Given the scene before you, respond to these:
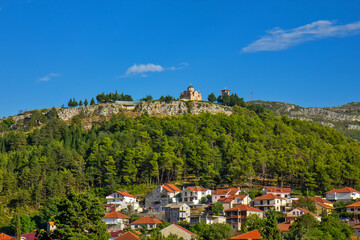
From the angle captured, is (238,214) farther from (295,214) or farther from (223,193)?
(223,193)

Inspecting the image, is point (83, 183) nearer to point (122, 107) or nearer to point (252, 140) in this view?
point (252, 140)

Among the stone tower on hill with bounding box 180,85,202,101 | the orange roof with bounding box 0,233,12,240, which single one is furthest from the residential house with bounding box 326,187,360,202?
the stone tower on hill with bounding box 180,85,202,101

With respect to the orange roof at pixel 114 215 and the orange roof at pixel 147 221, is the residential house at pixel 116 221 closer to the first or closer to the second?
the orange roof at pixel 114 215

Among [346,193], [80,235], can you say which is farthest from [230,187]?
[80,235]

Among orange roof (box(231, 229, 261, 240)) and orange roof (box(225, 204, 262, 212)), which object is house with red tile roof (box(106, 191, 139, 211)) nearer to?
orange roof (box(225, 204, 262, 212))

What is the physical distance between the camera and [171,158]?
99250 millimetres

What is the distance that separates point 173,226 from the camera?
69.1 meters

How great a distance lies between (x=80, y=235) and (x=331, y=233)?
97.0 feet

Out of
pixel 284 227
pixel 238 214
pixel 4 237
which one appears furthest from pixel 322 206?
pixel 4 237

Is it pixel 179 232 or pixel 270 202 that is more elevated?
pixel 270 202

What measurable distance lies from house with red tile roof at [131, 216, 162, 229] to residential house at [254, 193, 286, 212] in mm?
15398

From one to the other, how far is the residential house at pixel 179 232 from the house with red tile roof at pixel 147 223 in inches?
210

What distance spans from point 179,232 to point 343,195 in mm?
30462

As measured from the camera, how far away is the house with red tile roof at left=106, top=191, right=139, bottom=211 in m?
87.0
